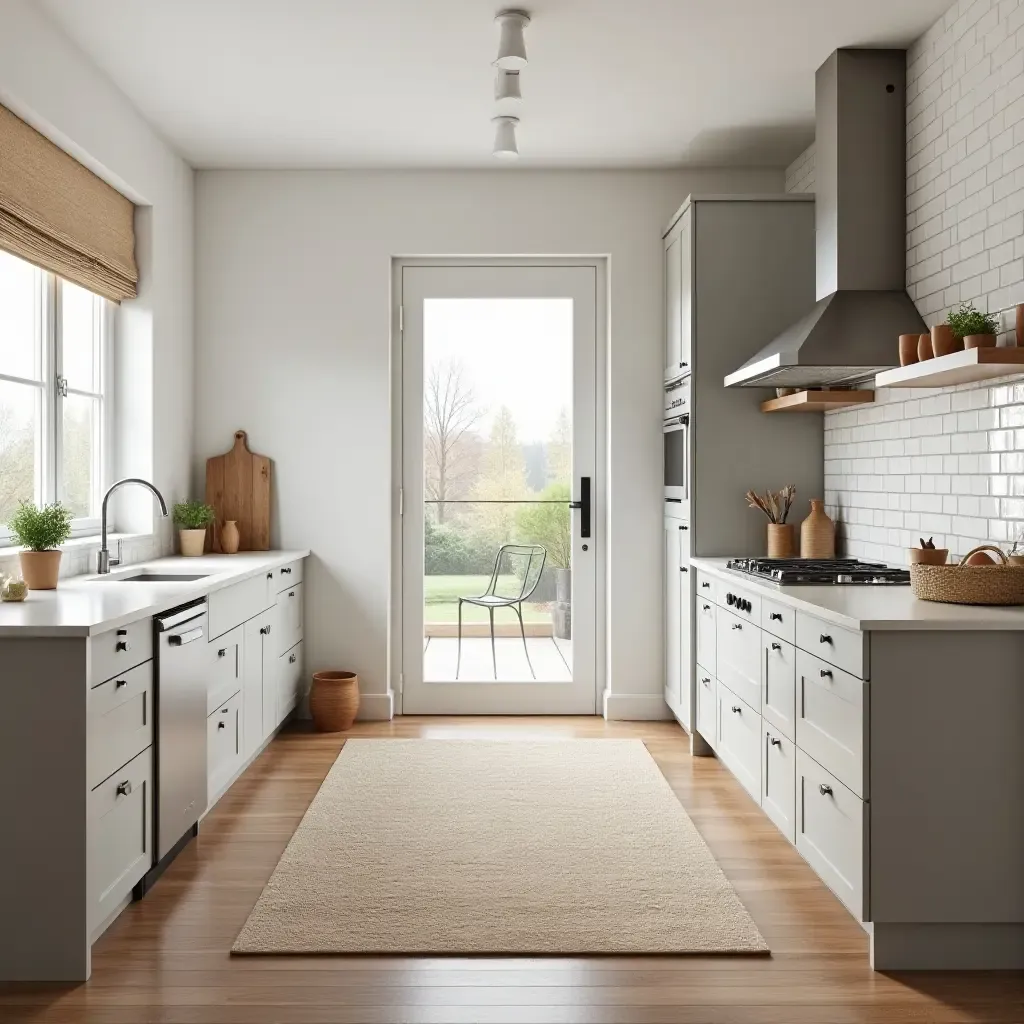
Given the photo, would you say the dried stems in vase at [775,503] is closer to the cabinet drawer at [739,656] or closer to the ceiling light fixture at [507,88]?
the cabinet drawer at [739,656]

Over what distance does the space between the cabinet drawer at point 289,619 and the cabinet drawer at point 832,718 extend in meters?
2.50

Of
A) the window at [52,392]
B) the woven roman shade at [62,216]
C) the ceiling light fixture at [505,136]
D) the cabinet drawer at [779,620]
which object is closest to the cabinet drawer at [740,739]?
the cabinet drawer at [779,620]

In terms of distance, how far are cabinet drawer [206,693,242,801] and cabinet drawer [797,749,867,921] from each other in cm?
204

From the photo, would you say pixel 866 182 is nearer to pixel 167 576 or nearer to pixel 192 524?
pixel 167 576

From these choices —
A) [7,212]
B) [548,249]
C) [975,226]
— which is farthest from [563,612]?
[7,212]

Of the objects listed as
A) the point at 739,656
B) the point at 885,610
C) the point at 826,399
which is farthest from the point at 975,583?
the point at 826,399

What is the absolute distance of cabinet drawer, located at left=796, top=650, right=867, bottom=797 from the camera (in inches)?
96.0

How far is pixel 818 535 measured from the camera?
419 cm

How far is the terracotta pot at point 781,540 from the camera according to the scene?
426 centimetres

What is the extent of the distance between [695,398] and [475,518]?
139 centimetres

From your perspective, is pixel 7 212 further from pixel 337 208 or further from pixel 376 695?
pixel 376 695

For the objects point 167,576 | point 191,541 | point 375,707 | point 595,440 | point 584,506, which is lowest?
point 375,707

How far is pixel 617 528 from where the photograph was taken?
5.07 metres

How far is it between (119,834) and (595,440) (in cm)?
326
